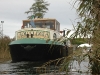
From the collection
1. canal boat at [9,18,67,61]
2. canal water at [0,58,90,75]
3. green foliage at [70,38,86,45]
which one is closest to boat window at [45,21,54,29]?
canal boat at [9,18,67,61]

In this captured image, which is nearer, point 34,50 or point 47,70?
point 47,70

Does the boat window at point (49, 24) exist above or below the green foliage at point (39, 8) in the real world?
below

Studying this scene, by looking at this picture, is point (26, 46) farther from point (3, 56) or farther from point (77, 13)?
point (77, 13)

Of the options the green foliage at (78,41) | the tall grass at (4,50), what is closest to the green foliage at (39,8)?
the tall grass at (4,50)

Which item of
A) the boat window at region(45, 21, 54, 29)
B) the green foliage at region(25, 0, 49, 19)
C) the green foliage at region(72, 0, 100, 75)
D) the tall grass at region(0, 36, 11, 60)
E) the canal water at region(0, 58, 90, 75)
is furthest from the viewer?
the green foliage at region(25, 0, 49, 19)

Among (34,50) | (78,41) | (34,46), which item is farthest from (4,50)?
(78,41)

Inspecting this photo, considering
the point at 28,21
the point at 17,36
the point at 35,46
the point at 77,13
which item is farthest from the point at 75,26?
the point at 28,21

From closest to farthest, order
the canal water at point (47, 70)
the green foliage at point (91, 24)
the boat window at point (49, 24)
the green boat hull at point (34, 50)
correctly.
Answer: the green foliage at point (91, 24)
the canal water at point (47, 70)
the green boat hull at point (34, 50)
the boat window at point (49, 24)

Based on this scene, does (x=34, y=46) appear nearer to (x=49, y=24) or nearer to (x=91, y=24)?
(x=49, y=24)

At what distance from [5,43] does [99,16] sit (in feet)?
63.1

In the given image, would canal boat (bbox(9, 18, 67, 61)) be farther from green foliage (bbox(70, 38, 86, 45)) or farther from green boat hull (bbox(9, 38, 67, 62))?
green foliage (bbox(70, 38, 86, 45))

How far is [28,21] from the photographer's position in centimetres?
2286

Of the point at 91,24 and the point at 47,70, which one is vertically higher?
the point at 91,24

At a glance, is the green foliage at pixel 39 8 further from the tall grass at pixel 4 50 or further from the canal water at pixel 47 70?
the canal water at pixel 47 70
